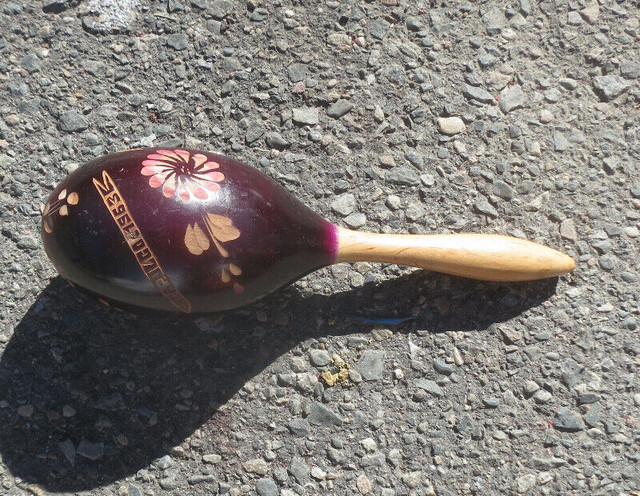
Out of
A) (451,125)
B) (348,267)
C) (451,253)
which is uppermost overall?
(451,125)

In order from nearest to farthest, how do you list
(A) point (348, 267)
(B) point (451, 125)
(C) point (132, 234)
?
1. (C) point (132, 234)
2. (A) point (348, 267)
3. (B) point (451, 125)

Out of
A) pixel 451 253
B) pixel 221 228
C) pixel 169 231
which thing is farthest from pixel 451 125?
pixel 169 231

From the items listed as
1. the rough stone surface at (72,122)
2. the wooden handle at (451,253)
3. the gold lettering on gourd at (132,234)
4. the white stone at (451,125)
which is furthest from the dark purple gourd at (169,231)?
the white stone at (451,125)

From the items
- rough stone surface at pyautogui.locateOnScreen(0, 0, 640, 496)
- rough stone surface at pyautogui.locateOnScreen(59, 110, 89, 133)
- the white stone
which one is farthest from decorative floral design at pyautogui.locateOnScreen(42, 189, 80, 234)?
the white stone

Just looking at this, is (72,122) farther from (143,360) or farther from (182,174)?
(143,360)

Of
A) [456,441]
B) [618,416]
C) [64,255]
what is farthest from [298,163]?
[618,416]

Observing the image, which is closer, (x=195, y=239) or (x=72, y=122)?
(x=195, y=239)

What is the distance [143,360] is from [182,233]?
0.52 m

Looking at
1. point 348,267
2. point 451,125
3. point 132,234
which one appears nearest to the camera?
point 132,234

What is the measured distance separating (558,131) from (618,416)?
92 centimetres

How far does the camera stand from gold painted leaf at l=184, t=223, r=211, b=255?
1853mm

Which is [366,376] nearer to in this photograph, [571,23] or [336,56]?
[336,56]

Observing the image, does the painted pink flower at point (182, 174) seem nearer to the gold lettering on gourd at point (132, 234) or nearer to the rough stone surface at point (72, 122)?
the gold lettering on gourd at point (132, 234)

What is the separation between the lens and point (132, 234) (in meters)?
1.83
